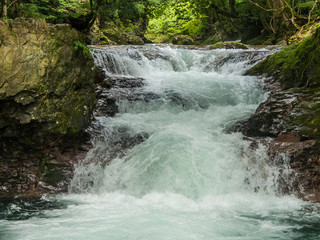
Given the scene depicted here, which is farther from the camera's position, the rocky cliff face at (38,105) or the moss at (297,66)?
the moss at (297,66)

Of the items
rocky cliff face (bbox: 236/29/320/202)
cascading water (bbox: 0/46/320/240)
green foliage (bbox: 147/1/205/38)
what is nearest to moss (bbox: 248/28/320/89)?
rocky cliff face (bbox: 236/29/320/202)

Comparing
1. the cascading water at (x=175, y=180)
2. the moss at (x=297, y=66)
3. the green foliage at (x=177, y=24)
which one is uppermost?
the green foliage at (x=177, y=24)

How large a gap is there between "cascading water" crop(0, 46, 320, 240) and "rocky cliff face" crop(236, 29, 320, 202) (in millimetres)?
308

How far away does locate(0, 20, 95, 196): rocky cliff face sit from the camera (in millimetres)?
4758

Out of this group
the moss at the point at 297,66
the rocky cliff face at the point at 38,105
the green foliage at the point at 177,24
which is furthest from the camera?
the green foliage at the point at 177,24

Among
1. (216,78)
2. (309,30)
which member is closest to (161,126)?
(216,78)

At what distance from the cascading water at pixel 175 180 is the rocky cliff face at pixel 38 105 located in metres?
0.52

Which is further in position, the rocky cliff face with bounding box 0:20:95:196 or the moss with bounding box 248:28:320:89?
the moss with bounding box 248:28:320:89

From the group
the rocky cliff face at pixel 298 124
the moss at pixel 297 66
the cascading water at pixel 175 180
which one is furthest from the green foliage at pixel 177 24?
the rocky cliff face at pixel 298 124

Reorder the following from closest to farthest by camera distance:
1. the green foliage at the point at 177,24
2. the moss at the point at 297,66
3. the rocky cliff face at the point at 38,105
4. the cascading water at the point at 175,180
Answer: the cascading water at the point at 175,180
the rocky cliff face at the point at 38,105
the moss at the point at 297,66
the green foliage at the point at 177,24

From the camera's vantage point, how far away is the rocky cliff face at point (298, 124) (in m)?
4.80

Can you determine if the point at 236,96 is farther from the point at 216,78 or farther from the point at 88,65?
the point at 88,65

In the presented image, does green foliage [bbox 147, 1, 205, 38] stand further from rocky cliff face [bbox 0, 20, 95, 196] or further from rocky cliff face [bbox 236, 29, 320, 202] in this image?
rocky cliff face [bbox 0, 20, 95, 196]

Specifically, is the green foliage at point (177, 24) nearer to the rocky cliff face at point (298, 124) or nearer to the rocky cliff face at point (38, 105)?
the rocky cliff face at point (298, 124)
